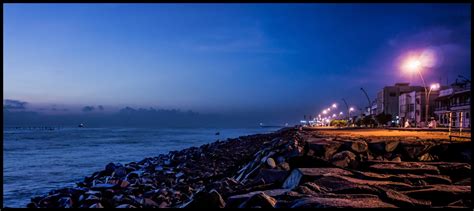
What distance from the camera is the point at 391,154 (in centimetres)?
1337

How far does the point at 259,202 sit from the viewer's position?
6770 mm

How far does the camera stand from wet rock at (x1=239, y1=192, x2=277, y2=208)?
6660 millimetres

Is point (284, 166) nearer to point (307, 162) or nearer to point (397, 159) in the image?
point (307, 162)

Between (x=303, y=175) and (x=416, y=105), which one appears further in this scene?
(x=416, y=105)

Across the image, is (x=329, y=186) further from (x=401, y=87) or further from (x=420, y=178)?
(x=401, y=87)

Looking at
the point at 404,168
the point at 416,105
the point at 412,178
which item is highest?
the point at 416,105

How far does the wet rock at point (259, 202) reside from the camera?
21.9ft

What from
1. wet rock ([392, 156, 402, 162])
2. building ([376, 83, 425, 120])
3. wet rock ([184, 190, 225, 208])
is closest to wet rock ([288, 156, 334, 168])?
wet rock ([392, 156, 402, 162])

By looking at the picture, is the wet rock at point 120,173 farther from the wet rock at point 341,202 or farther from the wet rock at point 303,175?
the wet rock at point 341,202

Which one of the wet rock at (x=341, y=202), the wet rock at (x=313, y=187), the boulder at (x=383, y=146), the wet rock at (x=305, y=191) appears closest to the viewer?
the wet rock at (x=341, y=202)

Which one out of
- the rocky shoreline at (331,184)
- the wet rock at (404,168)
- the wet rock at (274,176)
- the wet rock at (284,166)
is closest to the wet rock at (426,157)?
the rocky shoreline at (331,184)

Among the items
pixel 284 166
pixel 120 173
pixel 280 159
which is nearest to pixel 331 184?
pixel 284 166

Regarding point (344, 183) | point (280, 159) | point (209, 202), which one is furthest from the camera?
point (280, 159)

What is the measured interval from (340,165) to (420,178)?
2.72m
